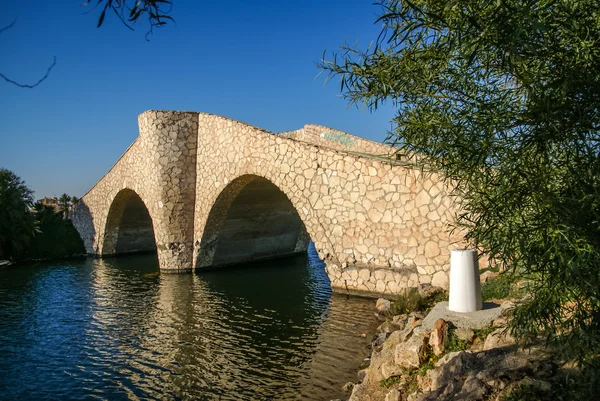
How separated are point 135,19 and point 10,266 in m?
22.4

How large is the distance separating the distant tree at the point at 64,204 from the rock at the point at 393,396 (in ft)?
89.3

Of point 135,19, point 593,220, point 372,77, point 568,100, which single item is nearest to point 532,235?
point 593,220

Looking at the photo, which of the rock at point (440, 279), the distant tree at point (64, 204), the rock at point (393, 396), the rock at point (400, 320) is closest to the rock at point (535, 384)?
the rock at point (393, 396)

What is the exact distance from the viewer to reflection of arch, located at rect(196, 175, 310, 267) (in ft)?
53.0

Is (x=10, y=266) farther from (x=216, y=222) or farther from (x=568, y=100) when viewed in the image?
(x=568, y=100)

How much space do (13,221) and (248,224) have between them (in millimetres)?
12162

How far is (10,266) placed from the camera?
20.8 m

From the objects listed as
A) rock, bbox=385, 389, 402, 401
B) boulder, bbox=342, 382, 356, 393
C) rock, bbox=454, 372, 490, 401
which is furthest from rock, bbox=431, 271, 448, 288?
rock, bbox=454, 372, 490, 401

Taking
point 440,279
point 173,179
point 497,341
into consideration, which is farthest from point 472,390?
point 173,179

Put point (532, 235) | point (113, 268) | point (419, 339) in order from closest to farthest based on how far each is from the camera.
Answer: point (532, 235) → point (419, 339) → point (113, 268)

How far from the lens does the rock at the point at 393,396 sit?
4610 millimetres

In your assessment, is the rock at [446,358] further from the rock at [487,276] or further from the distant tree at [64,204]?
the distant tree at [64,204]

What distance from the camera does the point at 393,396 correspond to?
184 inches

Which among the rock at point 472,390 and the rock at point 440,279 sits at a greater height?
the rock at point 440,279
